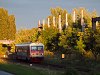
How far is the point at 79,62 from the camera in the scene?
46.0m

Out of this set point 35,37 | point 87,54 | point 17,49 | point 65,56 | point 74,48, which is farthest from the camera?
point 35,37

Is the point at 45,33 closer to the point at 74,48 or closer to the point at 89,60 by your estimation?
the point at 74,48

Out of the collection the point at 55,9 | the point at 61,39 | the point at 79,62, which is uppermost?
the point at 55,9

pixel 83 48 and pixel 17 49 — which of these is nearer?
pixel 83 48

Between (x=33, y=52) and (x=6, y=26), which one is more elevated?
(x=6, y=26)

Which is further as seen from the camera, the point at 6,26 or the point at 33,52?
the point at 6,26

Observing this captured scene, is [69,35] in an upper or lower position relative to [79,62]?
upper

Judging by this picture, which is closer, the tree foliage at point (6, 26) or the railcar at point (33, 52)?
the railcar at point (33, 52)

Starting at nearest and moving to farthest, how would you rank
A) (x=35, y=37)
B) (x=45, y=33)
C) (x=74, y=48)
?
(x=74, y=48) < (x=45, y=33) < (x=35, y=37)

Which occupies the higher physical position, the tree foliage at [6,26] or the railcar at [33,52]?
the tree foliage at [6,26]

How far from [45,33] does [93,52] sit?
22887mm

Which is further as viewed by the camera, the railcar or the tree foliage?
the tree foliage

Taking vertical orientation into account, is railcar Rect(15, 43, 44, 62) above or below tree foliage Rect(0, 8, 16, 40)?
below

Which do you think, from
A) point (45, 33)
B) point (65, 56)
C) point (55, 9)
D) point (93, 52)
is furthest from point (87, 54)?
point (55, 9)
